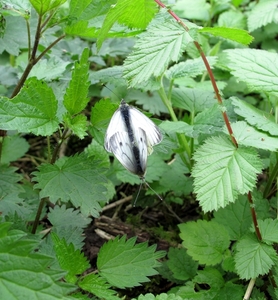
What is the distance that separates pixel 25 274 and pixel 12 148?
53.1 inches

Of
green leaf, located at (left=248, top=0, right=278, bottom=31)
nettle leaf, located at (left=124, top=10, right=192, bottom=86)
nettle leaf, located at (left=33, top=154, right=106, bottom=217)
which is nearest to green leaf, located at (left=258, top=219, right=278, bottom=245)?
nettle leaf, located at (left=33, top=154, right=106, bottom=217)

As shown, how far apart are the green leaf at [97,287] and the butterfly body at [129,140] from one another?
1.39ft

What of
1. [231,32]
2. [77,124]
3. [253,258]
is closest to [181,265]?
[253,258]

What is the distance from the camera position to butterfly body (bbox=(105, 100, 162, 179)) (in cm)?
152

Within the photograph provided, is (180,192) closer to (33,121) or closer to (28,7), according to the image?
(33,121)

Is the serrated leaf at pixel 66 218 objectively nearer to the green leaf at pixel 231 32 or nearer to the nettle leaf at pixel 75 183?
the nettle leaf at pixel 75 183

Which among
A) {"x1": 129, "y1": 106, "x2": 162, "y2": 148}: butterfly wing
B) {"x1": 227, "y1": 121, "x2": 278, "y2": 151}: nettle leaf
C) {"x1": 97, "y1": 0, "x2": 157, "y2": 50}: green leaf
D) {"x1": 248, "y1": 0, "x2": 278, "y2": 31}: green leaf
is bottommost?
{"x1": 227, "y1": 121, "x2": 278, "y2": 151}: nettle leaf

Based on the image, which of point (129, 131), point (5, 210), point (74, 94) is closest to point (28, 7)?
point (74, 94)

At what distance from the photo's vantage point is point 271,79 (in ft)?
5.67

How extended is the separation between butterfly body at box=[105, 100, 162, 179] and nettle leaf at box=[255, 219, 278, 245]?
21.8 inches

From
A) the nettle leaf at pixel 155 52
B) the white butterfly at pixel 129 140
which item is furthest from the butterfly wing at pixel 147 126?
the nettle leaf at pixel 155 52

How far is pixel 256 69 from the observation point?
176cm

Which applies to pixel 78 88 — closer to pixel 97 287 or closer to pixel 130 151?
pixel 130 151

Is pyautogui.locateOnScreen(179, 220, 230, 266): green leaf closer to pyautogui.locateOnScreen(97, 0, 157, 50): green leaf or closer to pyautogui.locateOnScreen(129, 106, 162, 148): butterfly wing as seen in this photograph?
pyautogui.locateOnScreen(129, 106, 162, 148): butterfly wing
